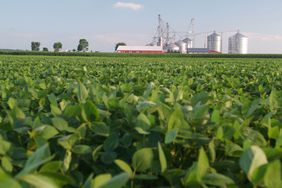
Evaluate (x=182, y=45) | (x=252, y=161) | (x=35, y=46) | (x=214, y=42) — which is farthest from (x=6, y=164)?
(x=214, y=42)

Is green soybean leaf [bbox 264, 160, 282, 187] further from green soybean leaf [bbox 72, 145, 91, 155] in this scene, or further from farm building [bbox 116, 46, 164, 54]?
farm building [bbox 116, 46, 164, 54]

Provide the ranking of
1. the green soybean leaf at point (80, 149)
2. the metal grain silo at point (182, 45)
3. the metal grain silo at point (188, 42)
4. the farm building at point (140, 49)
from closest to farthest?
the green soybean leaf at point (80, 149) < the farm building at point (140, 49) < the metal grain silo at point (182, 45) < the metal grain silo at point (188, 42)

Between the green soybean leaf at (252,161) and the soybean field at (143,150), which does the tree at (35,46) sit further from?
the green soybean leaf at (252,161)

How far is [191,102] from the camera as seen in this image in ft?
6.29

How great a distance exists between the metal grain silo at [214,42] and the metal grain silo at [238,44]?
5.47 m

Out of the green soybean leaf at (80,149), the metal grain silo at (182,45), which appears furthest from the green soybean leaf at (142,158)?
the metal grain silo at (182,45)

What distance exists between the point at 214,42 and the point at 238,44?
348 inches

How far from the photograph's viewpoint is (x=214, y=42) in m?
145

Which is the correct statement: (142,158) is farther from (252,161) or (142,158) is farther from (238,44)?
(238,44)

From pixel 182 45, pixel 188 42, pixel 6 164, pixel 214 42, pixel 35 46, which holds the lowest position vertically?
pixel 6 164

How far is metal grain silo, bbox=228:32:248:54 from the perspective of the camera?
467 feet

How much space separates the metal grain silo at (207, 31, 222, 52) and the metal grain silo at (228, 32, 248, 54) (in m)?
5.47

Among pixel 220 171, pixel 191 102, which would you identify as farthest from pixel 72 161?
pixel 191 102

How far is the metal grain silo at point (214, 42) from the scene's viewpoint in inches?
5662
